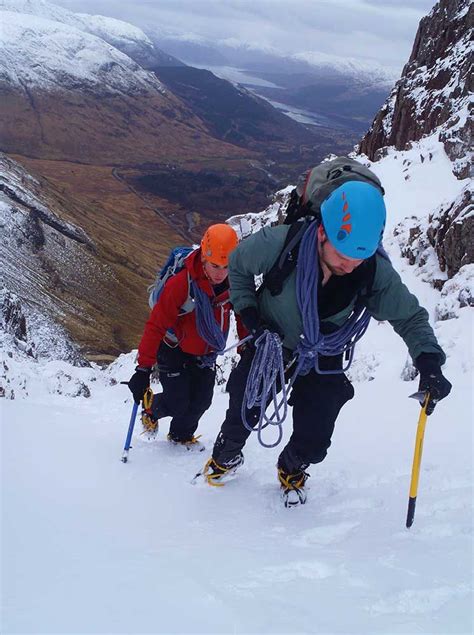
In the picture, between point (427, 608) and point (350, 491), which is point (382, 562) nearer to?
point (427, 608)

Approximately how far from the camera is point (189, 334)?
16.0ft

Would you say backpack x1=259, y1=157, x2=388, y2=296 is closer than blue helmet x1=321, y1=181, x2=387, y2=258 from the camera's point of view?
No

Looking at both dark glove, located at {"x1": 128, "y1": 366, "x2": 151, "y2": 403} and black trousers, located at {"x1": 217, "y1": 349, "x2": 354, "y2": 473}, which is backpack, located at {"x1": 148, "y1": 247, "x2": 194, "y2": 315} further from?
black trousers, located at {"x1": 217, "y1": 349, "x2": 354, "y2": 473}

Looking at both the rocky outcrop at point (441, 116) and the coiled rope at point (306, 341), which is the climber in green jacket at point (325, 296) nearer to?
the coiled rope at point (306, 341)

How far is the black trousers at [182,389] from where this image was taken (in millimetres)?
5113

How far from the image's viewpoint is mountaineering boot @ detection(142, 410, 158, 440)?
5960 mm

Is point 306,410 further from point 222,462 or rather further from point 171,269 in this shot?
point 171,269

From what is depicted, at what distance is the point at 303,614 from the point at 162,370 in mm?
2993

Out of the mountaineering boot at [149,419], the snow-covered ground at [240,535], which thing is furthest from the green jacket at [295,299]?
the mountaineering boot at [149,419]

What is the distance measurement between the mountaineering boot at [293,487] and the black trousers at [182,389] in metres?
1.38

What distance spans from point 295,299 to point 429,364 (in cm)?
94

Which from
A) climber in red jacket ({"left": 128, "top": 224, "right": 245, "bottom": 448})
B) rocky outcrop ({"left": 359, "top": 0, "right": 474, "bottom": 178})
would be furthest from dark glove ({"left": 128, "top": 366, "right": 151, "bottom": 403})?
rocky outcrop ({"left": 359, "top": 0, "right": 474, "bottom": 178})

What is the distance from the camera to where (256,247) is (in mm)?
3463

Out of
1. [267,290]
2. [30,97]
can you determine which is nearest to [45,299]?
[267,290]
